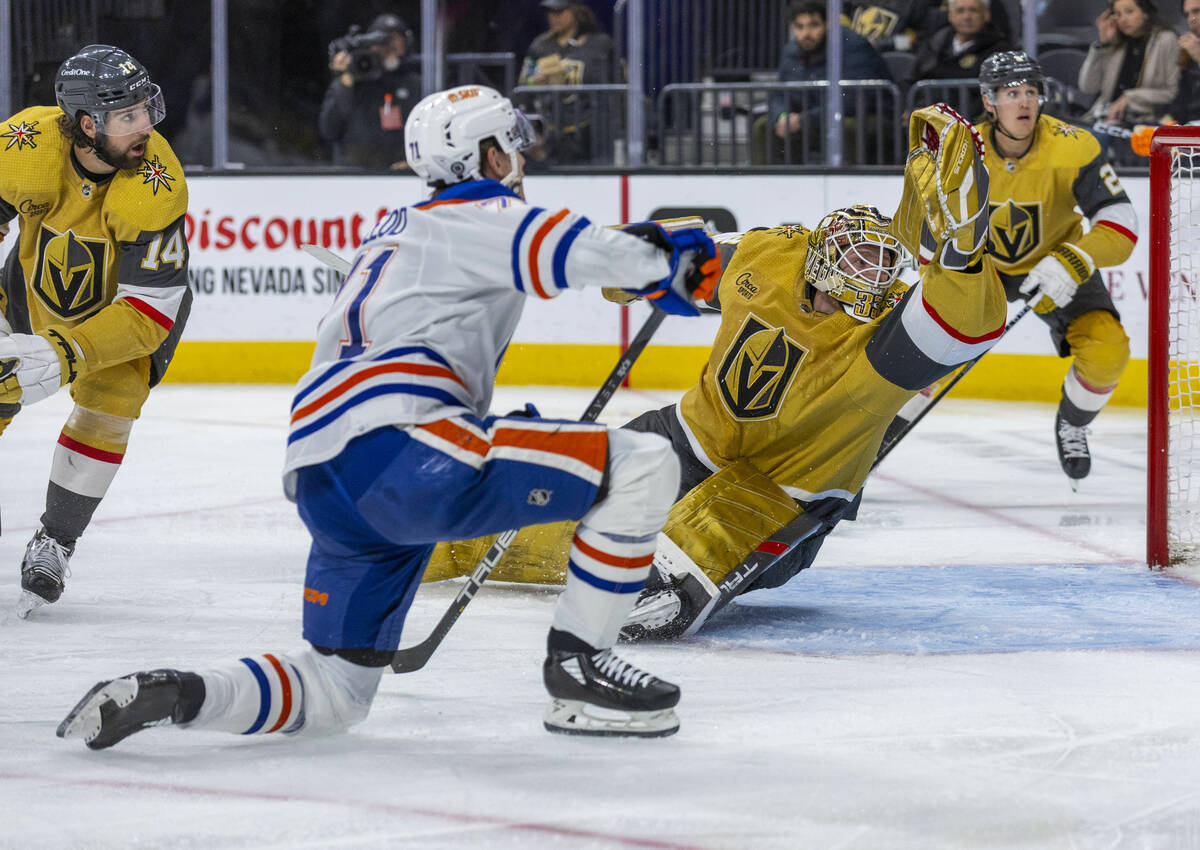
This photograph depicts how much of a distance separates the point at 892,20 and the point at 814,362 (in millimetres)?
4582

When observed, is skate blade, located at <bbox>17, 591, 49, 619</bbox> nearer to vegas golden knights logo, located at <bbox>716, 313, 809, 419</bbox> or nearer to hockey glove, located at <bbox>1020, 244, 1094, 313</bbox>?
vegas golden knights logo, located at <bbox>716, 313, 809, 419</bbox>

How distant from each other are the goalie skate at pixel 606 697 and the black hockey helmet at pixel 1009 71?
2.82 metres

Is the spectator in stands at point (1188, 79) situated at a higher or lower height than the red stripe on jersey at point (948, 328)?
higher

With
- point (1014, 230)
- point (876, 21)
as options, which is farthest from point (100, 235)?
point (876, 21)

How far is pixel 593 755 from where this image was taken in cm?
209

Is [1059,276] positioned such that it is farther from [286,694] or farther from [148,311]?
[286,694]

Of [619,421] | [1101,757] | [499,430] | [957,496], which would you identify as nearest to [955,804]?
[1101,757]

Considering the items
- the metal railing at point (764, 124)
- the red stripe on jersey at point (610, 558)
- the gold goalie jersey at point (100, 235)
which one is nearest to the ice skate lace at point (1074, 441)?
the metal railing at point (764, 124)

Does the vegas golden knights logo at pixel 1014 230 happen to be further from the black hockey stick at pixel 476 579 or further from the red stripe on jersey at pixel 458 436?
the red stripe on jersey at pixel 458 436

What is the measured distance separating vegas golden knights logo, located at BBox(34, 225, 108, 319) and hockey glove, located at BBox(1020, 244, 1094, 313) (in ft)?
8.30

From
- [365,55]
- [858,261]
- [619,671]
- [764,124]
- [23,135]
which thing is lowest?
[619,671]

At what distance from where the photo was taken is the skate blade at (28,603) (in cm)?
298

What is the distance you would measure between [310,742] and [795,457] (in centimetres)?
116

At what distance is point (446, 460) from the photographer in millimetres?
2012
